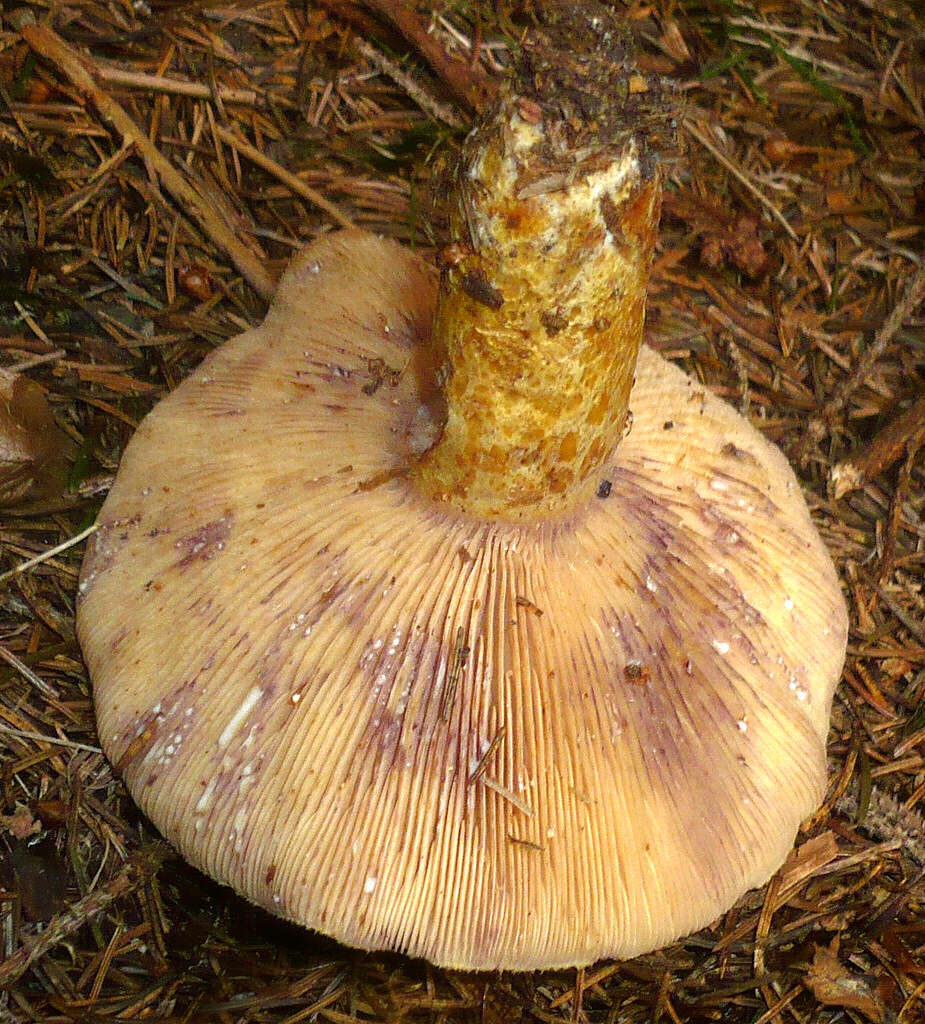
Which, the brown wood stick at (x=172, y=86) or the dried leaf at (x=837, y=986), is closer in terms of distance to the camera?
the dried leaf at (x=837, y=986)

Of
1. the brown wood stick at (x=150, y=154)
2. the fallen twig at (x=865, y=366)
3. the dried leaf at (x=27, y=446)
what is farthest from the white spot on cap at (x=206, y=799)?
the fallen twig at (x=865, y=366)

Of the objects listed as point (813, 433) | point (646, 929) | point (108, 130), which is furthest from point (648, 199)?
point (108, 130)

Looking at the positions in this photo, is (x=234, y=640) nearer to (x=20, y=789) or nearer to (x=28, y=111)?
(x=20, y=789)

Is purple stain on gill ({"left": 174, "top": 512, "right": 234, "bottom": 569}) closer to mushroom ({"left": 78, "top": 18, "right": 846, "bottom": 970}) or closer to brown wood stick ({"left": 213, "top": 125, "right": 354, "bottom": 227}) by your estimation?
mushroom ({"left": 78, "top": 18, "right": 846, "bottom": 970})

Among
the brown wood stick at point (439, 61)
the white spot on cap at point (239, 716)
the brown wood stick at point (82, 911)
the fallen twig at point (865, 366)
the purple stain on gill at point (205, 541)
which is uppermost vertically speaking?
the brown wood stick at point (439, 61)

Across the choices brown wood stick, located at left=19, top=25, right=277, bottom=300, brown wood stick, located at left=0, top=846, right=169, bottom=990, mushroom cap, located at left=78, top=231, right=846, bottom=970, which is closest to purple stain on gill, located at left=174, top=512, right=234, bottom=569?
mushroom cap, located at left=78, top=231, right=846, bottom=970

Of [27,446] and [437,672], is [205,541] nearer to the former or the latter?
[437,672]

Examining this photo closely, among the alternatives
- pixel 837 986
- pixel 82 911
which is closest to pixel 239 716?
pixel 82 911

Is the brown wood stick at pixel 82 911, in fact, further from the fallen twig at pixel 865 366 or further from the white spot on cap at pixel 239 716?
the fallen twig at pixel 865 366
